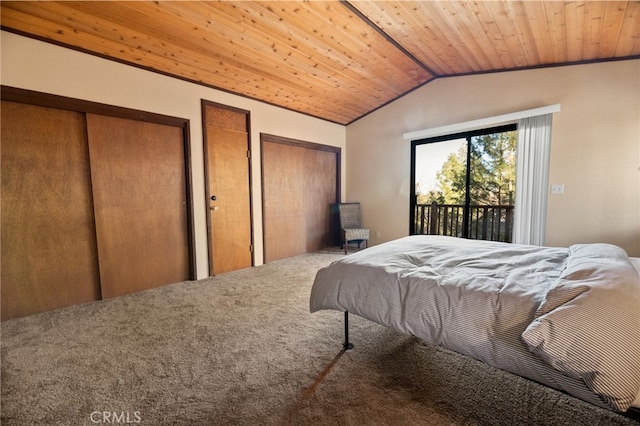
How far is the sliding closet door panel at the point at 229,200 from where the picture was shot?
3520 millimetres

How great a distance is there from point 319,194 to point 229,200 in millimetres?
1868

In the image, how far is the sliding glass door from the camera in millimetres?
3816

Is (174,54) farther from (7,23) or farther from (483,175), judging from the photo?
(483,175)

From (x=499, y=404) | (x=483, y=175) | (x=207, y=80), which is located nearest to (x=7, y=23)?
(x=207, y=80)

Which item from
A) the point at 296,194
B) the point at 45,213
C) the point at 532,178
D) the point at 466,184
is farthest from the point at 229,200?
the point at 532,178

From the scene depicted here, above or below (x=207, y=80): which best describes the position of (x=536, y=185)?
below

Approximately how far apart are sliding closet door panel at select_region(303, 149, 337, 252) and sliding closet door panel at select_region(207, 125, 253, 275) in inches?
50.3

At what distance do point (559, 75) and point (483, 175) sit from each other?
1428 mm

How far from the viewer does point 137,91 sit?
2855 mm

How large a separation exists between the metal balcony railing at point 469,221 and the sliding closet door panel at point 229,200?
2989 millimetres

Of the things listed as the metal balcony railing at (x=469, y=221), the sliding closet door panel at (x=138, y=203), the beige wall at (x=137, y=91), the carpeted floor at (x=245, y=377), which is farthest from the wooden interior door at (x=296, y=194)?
the carpeted floor at (x=245, y=377)

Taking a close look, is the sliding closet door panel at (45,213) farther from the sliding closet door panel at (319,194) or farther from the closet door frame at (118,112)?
the sliding closet door panel at (319,194)

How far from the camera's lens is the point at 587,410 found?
133 cm

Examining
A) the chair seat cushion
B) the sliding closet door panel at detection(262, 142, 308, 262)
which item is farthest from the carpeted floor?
the chair seat cushion
